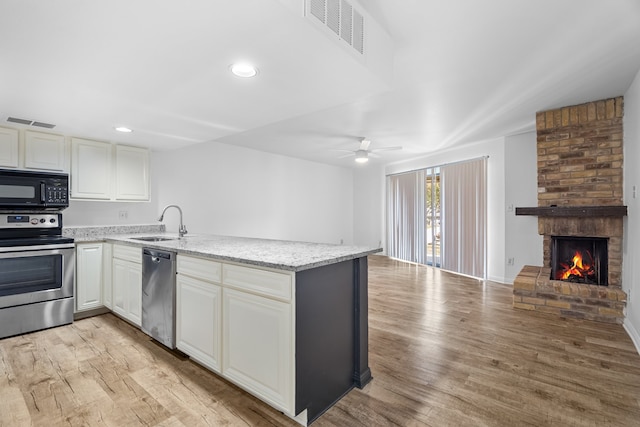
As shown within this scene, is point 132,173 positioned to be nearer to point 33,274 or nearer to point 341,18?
point 33,274

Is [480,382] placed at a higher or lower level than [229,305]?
lower

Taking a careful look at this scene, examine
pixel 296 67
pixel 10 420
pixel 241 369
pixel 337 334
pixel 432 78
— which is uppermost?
pixel 432 78

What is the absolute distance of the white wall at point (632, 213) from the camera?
9.29ft

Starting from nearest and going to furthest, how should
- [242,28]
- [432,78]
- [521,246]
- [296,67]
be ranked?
[242,28], [296,67], [432,78], [521,246]

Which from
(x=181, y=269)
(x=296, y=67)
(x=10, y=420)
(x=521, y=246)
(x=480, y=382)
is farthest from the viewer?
(x=521, y=246)

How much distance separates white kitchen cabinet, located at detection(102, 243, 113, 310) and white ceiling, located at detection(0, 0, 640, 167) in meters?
1.26

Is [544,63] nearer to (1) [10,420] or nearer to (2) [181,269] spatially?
(2) [181,269]

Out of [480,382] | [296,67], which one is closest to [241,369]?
[480,382]

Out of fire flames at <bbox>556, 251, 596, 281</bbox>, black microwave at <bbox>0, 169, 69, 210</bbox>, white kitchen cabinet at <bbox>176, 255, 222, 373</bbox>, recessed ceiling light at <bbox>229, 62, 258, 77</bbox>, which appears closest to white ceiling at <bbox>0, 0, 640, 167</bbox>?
recessed ceiling light at <bbox>229, 62, 258, 77</bbox>

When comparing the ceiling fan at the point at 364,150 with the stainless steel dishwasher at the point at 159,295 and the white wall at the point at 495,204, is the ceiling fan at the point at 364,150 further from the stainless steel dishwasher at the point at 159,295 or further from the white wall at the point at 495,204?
the stainless steel dishwasher at the point at 159,295

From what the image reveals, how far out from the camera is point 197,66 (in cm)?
196

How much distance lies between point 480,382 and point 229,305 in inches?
68.3

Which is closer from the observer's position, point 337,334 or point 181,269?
point 337,334

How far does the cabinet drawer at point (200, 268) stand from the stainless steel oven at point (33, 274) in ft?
5.58
